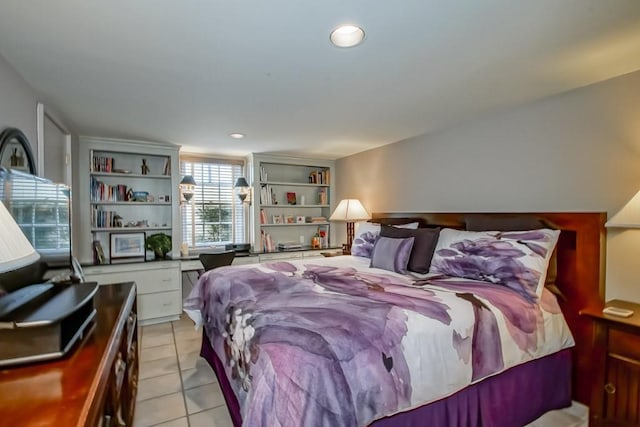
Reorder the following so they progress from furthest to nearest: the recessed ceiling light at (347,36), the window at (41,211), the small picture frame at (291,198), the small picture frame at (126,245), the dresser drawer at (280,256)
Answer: the small picture frame at (291,198), the dresser drawer at (280,256), the small picture frame at (126,245), the recessed ceiling light at (347,36), the window at (41,211)

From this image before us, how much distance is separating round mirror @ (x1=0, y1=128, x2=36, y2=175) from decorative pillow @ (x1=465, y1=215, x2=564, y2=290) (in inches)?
129

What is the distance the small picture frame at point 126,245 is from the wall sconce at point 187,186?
2.38ft

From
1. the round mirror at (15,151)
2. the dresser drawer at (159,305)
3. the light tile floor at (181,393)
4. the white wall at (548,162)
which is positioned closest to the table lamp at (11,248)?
the round mirror at (15,151)

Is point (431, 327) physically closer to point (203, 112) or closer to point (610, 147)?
point (610, 147)

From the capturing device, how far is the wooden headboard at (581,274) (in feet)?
7.20

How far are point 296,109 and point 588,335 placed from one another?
8.98ft

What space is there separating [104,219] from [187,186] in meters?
1.03

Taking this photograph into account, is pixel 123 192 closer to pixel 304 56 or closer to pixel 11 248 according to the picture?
pixel 304 56

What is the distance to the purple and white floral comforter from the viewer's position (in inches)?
50.6

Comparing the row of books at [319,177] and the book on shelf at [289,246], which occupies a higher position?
the row of books at [319,177]

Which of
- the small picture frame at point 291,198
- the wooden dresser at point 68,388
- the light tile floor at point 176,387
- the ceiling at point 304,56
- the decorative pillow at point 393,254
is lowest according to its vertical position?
the light tile floor at point 176,387

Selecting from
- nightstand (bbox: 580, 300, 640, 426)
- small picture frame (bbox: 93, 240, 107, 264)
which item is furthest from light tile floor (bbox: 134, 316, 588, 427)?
small picture frame (bbox: 93, 240, 107, 264)

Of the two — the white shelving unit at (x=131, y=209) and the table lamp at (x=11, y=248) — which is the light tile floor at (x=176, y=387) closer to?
the white shelving unit at (x=131, y=209)

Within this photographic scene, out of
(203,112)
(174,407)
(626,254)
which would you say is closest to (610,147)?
(626,254)
